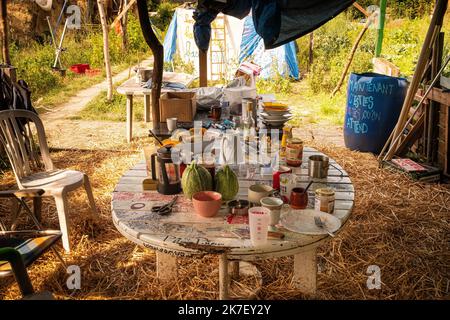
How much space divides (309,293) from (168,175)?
3.85 ft

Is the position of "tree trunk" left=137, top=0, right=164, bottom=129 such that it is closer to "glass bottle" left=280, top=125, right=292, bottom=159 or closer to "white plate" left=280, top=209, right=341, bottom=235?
"glass bottle" left=280, top=125, right=292, bottom=159

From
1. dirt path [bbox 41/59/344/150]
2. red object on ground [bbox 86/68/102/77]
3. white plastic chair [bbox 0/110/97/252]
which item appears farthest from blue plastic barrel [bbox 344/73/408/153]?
red object on ground [bbox 86/68/102/77]

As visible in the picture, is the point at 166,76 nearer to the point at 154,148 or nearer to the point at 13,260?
the point at 154,148

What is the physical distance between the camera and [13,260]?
213 cm

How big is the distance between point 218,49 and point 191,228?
31.7ft

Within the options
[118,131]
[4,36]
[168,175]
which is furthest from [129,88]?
[168,175]

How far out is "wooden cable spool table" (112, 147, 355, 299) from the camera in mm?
1929

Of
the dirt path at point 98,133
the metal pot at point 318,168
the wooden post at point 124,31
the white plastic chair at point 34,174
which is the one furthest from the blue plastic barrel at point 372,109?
the wooden post at point 124,31

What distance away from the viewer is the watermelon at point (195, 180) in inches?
90.7

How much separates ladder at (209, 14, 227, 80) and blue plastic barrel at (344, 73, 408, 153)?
18.4ft

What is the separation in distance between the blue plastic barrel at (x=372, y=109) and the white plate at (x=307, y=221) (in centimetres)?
401

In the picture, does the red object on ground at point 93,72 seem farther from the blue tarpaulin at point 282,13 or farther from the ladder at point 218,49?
the blue tarpaulin at point 282,13

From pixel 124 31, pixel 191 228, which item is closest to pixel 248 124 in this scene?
pixel 191 228

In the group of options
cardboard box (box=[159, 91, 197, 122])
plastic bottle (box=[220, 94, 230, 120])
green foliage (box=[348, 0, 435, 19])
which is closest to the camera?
cardboard box (box=[159, 91, 197, 122])
